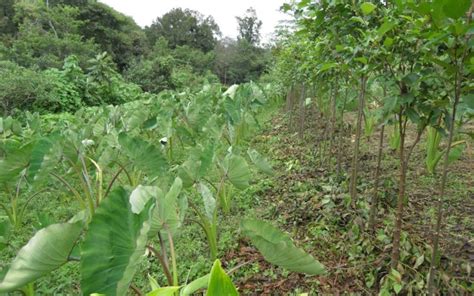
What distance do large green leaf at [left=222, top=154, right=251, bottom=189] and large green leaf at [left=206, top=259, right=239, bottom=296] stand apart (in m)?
1.32

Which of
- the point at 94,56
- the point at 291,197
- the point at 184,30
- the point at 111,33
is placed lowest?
the point at 291,197

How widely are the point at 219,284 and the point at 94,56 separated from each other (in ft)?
49.6

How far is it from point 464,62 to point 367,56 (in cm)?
49

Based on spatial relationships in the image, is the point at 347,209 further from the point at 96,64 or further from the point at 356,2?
the point at 96,64

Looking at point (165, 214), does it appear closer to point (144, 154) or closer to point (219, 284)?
point (219, 284)

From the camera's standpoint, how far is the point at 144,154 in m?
2.18

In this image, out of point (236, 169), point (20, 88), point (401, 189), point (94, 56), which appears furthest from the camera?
point (94, 56)

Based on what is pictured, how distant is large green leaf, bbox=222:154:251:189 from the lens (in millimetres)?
2000

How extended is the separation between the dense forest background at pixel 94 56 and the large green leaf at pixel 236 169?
7292 millimetres

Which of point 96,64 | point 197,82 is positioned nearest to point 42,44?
point 96,64

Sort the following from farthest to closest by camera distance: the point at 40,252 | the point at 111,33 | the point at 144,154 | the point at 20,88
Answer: the point at 111,33 < the point at 20,88 < the point at 144,154 < the point at 40,252

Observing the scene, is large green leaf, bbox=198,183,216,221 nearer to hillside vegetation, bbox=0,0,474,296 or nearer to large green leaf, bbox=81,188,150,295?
hillside vegetation, bbox=0,0,474,296

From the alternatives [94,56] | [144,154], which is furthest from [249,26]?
[144,154]

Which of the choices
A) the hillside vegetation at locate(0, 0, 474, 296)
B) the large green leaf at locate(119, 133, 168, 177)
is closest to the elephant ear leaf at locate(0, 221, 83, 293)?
the hillside vegetation at locate(0, 0, 474, 296)
